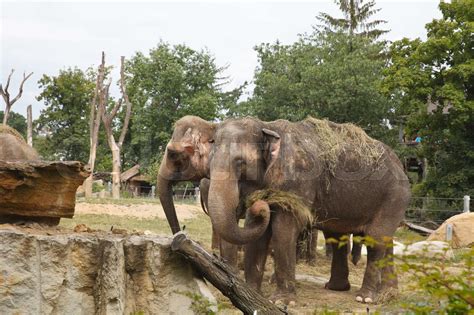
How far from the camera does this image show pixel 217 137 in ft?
31.0

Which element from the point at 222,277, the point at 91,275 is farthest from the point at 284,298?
the point at 91,275

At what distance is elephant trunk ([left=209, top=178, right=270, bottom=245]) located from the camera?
8.46m

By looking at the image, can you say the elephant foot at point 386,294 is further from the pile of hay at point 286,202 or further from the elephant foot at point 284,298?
the pile of hay at point 286,202

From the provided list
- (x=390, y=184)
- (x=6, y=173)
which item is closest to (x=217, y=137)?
(x=390, y=184)

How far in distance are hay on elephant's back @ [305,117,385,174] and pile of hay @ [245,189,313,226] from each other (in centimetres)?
92

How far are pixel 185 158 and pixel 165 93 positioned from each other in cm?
3479

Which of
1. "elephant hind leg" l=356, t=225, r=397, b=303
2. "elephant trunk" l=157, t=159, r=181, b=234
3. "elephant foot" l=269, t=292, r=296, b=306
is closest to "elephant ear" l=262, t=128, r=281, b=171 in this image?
"elephant trunk" l=157, t=159, r=181, b=234

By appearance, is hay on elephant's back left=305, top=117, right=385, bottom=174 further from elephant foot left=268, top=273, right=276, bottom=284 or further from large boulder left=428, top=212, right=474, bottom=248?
large boulder left=428, top=212, right=474, bottom=248

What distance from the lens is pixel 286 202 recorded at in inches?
363

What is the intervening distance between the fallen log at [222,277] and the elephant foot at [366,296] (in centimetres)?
337

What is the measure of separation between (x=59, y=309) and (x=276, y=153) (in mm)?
4082

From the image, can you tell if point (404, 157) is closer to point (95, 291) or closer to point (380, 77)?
point (380, 77)

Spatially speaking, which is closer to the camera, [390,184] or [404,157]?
[390,184]

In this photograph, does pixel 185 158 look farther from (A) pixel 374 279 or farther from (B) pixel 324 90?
(B) pixel 324 90
